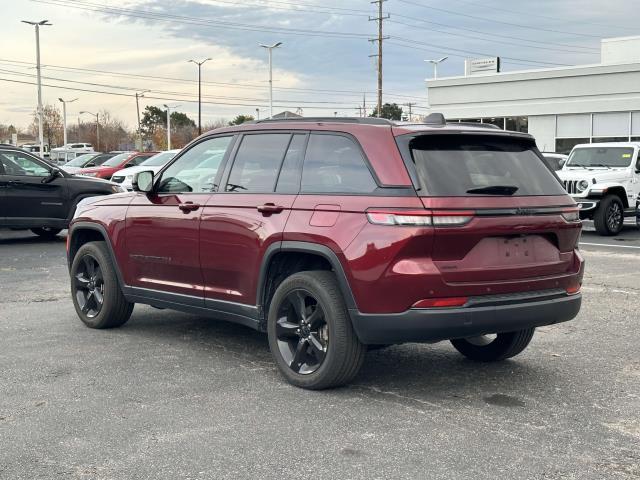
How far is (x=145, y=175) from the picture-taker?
6582 mm

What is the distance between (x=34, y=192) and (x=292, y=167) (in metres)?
10.5

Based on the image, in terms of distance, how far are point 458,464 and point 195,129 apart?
11542cm

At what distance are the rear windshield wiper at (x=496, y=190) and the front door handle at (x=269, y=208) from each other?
131 cm

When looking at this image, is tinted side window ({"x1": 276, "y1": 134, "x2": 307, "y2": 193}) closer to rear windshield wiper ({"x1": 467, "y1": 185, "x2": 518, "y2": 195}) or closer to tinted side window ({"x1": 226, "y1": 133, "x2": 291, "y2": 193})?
tinted side window ({"x1": 226, "y1": 133, "x2": 291, "y2": 193})

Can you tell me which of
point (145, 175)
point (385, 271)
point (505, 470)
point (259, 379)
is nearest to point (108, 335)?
point (145, 175)

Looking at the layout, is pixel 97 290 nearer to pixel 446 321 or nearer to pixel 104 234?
pixel 104 234

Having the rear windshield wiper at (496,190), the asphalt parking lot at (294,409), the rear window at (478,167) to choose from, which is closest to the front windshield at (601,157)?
the asphalt parking lot at (294,409)

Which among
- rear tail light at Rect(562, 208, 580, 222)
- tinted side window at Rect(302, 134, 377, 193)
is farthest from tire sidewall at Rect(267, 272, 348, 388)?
rear tail light at Rect(562, 208, 580, 222)

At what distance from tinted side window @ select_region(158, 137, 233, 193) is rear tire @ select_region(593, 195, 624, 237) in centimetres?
1234

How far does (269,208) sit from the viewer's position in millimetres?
5535

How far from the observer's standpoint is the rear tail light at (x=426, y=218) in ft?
15.5

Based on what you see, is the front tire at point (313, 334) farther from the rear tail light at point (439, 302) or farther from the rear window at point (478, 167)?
the rear window at point (478, 167)

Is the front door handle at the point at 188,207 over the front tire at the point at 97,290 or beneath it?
over

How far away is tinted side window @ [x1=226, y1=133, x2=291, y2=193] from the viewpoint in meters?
5.74
